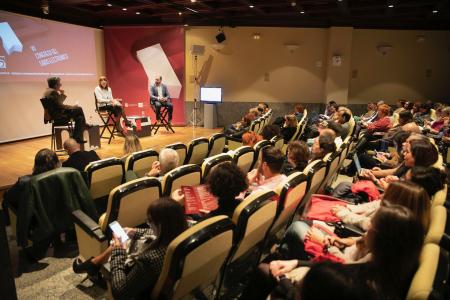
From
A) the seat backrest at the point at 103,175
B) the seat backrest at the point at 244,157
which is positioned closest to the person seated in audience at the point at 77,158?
the seat backrest at the point at 103,175

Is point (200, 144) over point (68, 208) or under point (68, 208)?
over

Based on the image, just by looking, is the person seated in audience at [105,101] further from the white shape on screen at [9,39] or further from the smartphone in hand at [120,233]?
the smartphone in hand at [120,233]

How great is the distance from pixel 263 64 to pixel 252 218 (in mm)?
8755

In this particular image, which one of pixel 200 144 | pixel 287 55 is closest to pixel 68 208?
pixel 200 144

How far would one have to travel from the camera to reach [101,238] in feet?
6.95

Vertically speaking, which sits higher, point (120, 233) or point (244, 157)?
point (244, 157)

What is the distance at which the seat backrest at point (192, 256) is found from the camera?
1.44 meters

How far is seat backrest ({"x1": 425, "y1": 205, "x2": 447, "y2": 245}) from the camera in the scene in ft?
5.20

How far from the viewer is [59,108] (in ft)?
19.5

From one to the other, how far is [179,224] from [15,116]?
718 cm

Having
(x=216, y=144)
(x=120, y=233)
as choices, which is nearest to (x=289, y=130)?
(x=216, y=144)

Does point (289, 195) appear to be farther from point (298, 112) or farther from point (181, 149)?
point (298, 112)

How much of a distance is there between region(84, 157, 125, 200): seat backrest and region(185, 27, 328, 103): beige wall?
7.09 meters

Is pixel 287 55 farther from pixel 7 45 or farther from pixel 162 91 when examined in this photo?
pixel 7 45
